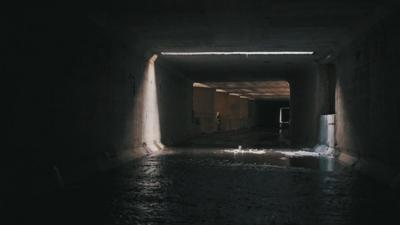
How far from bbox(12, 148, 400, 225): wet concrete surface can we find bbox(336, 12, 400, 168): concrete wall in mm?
1200

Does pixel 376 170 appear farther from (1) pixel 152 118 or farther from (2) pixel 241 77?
(2) pixel 241 77

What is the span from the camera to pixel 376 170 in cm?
1111

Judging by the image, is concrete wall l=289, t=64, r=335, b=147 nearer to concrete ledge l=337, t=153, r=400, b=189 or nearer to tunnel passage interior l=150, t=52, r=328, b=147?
tunnel passage interior l=150, t=52, r=328, b=147

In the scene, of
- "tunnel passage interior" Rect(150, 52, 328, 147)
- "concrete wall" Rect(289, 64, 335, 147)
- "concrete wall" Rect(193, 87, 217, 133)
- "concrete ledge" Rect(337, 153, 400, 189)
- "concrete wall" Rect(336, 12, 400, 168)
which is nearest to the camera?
"concrete ledge" Rect(337, 153, 400, 189)

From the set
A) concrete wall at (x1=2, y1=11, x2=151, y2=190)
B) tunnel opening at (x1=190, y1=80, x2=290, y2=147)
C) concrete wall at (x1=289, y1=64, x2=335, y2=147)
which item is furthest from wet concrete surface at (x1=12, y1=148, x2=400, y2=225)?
tunnel opening at (x1=190, y1=80, x2=290, y2=147)

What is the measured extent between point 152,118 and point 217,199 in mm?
11917

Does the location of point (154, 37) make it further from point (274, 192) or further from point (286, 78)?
point (286, 78)

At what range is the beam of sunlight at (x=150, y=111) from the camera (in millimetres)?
18297

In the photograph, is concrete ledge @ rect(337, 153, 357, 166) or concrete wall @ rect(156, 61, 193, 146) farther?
concrete wall @ rect(156, 61, 193, 146)

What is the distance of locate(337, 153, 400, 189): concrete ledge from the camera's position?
31.7ft

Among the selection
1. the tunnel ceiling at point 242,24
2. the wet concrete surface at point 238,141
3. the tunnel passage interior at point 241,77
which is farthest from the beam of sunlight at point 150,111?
the wet concrete surface at point 238,141

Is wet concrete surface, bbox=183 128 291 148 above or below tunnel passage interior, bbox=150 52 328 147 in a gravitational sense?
below

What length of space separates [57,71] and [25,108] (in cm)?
168

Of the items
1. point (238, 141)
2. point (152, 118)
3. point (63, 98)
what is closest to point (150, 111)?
point (152, 118)
